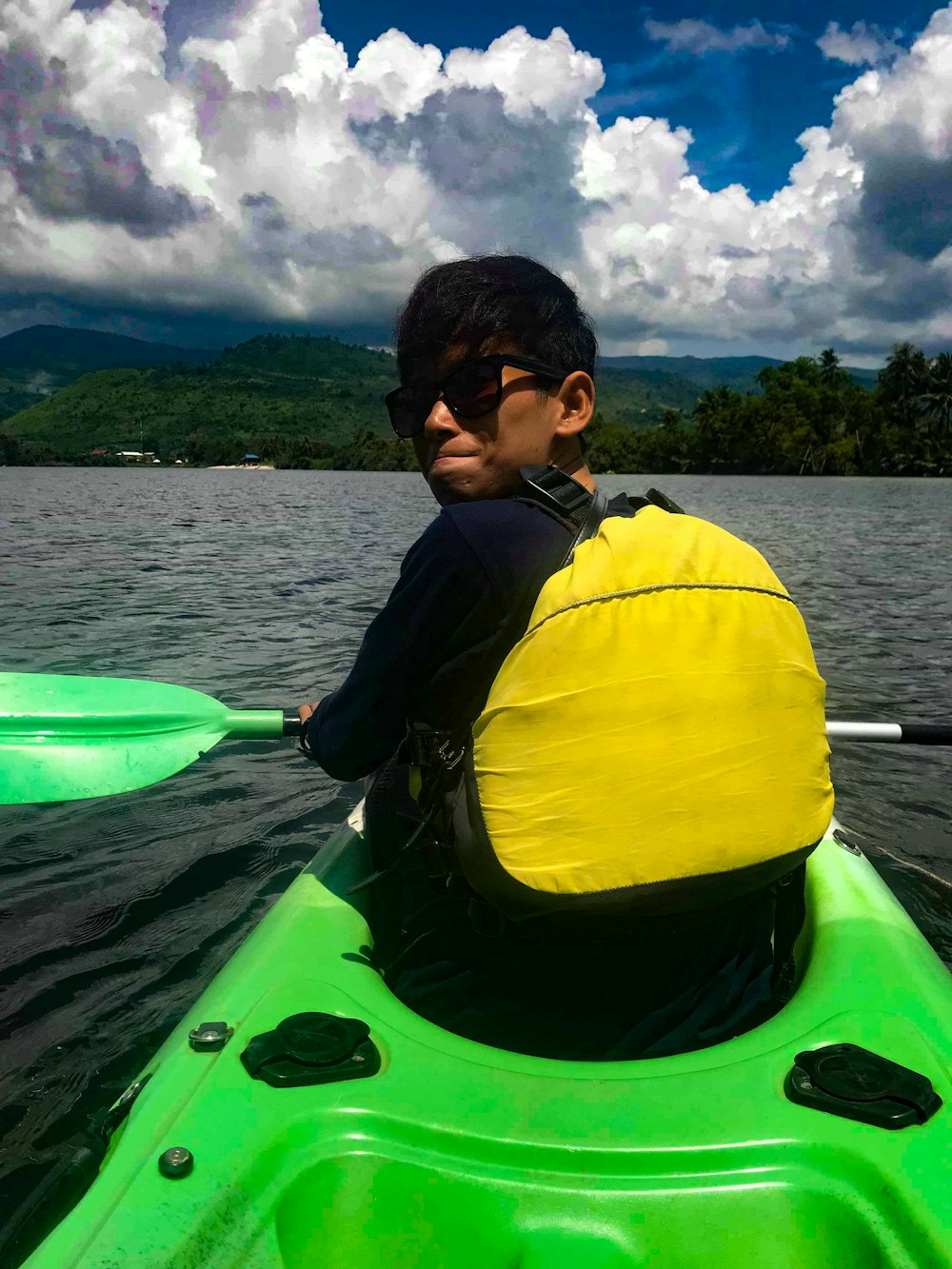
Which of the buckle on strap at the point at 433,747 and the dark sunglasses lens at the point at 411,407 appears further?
the dark sunglasses lens at the point at 411,407

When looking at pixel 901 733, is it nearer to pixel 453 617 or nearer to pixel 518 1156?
pixel 453 617

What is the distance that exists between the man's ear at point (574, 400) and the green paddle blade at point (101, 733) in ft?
6.93

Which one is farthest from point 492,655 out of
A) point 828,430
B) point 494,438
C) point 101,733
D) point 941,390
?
point 941,390

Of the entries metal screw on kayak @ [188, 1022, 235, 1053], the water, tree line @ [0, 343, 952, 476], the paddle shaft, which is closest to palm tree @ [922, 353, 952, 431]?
tree line @ [0, 343, 952, 476]

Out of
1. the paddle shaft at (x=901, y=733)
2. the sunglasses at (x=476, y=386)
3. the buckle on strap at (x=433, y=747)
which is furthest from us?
the paddle shaft at (x=901, y=733)

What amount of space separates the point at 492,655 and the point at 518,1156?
33.7 inches

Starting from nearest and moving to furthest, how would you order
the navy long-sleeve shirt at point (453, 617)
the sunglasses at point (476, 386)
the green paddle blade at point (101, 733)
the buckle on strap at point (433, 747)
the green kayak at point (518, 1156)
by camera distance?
the green kayak at point (518, 1156) < the navy long-sleeve shirt at point (453, 617) < the buckle on strap at point (433, 747) < the sunglasses at point (476, 386) < the green paddle blade at point (101, 733)

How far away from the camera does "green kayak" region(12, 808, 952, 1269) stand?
118 centimetres

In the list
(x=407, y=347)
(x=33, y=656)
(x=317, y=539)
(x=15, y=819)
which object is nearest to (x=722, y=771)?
(x=407, y=347)

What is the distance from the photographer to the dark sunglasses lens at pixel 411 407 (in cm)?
207

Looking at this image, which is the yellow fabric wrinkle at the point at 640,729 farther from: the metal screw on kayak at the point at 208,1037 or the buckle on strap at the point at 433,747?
the metal screw on kayak at the point at 208,1037

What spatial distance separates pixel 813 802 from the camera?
66.4 inches

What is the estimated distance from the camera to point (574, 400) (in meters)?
2.10

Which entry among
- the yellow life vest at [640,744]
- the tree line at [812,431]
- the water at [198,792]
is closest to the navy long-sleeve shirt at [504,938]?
the yellow life vest at [640,744]
